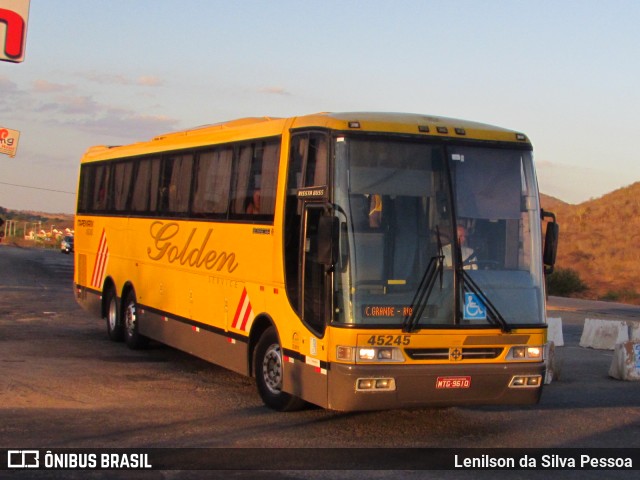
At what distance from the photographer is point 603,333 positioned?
19.4 metres

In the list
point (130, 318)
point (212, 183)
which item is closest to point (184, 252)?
point (212, 183)

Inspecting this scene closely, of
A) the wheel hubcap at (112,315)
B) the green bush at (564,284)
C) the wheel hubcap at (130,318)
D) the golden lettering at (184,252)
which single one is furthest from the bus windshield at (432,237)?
the green bush at (564,284)

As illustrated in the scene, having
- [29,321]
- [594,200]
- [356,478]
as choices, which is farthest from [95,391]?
[594,200]

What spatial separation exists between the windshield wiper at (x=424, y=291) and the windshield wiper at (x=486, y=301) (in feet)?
0.83

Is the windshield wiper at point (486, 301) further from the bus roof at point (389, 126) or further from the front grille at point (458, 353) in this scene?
the bus roof at point (389, 126)

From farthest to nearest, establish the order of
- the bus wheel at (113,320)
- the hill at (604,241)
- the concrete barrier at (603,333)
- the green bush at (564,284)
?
the hill at (604,241), the green bush at (564,284), the concrete barrier at (603,333), the bus wheel at (113,320)

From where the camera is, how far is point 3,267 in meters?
43.7

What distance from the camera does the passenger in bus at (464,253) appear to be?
10047 mm

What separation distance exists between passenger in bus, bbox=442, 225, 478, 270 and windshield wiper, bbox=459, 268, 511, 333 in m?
0.09

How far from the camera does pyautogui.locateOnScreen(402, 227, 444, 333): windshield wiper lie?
980 centimetres

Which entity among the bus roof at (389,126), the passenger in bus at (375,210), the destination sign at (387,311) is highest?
the bus roof at (389,126)

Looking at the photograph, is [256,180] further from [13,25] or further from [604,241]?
[604,241]

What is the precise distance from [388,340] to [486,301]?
3.71ft

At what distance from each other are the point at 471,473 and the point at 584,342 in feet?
38.9
